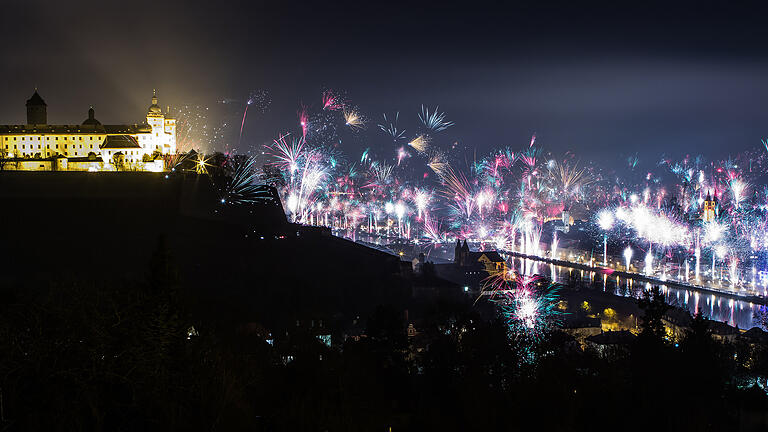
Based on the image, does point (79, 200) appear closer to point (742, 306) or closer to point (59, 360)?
point (59, 360)

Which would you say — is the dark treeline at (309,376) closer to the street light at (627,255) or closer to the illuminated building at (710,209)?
the street light at (627,255)

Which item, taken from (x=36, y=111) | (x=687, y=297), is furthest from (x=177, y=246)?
(x=687, y=297)

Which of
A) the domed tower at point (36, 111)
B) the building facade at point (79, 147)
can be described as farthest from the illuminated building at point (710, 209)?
the domed tower at point (36, 111)

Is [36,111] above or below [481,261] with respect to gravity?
above

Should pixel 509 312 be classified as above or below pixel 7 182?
below

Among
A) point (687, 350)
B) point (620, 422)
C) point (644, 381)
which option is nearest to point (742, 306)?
point (687, 350)

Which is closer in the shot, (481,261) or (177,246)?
(177,246)

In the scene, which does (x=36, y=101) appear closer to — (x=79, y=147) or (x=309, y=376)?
(x=79, y=147)
